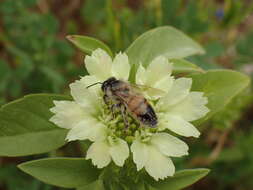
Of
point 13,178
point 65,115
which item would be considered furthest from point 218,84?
point 13,178

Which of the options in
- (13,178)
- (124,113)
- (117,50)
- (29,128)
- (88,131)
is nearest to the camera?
(88,131)

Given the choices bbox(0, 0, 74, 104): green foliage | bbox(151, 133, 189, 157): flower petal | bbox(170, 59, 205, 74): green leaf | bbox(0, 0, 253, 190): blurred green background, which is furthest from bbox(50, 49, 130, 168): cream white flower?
bbox(0, 0, 74, 104): green foliage

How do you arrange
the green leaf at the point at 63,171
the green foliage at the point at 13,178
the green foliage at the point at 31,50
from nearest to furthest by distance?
the green leaf at the point at 63,171 < the green foliage at the point at 13,178 < the green foliage at the point at 31,50

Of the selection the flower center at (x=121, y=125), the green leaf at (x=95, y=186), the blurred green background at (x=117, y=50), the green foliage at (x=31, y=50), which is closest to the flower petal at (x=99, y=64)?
the flower center at (x=121, y=125)

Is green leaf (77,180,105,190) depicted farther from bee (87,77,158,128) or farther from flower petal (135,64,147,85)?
flower petal (135,64,147,85)

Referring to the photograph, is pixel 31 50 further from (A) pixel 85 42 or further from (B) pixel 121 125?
(B) pixel 121 125

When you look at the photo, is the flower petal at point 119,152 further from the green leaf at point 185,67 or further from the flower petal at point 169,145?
the green leaf at point 185,67
